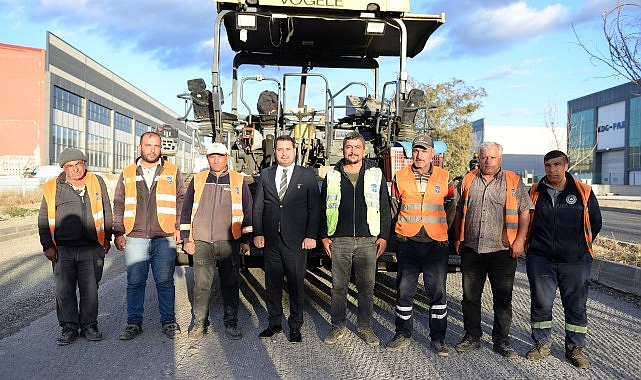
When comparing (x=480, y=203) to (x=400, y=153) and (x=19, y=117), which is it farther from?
(x=19, y=117)

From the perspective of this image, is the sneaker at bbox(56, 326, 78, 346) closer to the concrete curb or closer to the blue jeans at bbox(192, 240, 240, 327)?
the blue jeans at bbox(192, 240, 240, 327)

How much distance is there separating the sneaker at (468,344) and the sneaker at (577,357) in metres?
0.71

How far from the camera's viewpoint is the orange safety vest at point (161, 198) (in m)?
5.04

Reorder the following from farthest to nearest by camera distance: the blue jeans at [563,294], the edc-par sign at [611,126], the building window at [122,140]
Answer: the edc-par sign at [611,126] → the building window at [122,140] → the blue jeans at [563,294]

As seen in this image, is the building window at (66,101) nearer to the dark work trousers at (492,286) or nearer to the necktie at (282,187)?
the necktie at (282,187)

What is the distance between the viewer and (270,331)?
500cm

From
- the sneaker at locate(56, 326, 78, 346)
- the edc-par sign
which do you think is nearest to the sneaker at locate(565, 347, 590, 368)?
the sneaker at locate(56, 326, 78, 346)

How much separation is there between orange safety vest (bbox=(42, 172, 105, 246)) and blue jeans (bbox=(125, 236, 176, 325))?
279 mm

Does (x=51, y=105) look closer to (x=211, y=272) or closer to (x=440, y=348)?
(x=211, y=272)

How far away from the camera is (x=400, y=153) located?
6016mm

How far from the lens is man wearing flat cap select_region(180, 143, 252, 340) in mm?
5027

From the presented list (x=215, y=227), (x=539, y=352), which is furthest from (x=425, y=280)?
(x=215, y=227)

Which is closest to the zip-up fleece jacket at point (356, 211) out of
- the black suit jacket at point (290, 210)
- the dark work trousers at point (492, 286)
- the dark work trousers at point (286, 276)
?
the black suit jacket at point (290, 210)

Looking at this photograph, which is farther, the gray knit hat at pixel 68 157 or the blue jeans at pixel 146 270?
the blue jeans at pixel 146 270
